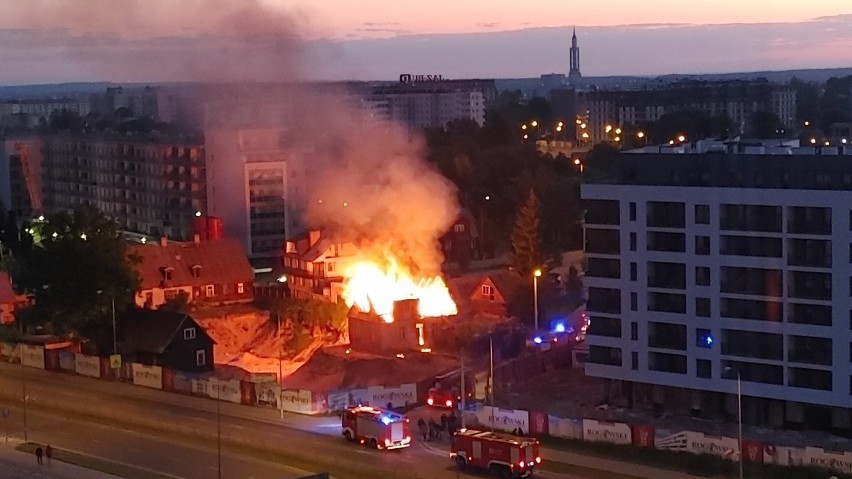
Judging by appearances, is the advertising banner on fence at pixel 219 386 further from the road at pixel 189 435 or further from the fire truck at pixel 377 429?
the fire truck at pixel 377 429

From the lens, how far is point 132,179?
61750mm

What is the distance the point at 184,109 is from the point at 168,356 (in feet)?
113

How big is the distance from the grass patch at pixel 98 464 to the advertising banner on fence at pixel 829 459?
10607 millimetres

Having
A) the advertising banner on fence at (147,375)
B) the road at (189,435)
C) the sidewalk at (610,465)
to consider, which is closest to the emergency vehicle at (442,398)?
the road at (189,435)

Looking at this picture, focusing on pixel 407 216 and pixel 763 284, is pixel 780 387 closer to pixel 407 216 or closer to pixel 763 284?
pixel 763 284

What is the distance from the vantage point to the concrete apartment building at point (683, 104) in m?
112

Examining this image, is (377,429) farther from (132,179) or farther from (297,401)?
(132,179)

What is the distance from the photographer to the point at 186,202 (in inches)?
2219

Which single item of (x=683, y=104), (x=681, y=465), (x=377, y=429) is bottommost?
(x=681, y=465)

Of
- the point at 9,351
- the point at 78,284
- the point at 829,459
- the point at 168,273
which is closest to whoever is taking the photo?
the point at 829,459

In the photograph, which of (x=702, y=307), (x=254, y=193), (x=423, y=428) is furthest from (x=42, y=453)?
(x=254, y=193)

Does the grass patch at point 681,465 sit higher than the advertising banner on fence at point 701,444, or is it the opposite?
the advertising banner on fence at point 701,444

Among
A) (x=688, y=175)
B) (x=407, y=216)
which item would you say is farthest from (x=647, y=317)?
(x=407, y=216)

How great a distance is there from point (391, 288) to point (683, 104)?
77080mm
